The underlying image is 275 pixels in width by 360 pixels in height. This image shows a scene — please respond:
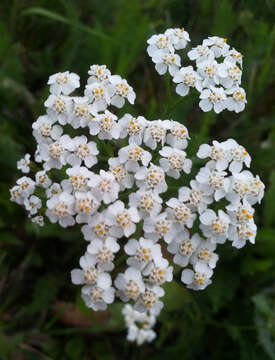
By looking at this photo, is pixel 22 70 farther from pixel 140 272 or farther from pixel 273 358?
pixel 273 358

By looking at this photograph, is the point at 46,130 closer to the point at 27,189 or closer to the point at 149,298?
the point at 27,189

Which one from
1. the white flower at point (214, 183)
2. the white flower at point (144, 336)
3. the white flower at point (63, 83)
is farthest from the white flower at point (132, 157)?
the white flower at point (144, 336)

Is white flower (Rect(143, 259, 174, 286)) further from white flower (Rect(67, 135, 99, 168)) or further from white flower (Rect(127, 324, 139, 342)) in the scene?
white flower (Rect(127, 324, 139, 342))

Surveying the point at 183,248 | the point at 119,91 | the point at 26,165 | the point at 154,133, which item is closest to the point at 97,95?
the point at 119,91

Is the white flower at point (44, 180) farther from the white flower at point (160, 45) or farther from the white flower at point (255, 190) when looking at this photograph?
the white flower at point (255, 190)

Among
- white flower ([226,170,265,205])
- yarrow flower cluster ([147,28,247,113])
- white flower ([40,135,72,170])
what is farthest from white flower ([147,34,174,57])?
white flower ([226,170,265,205])
